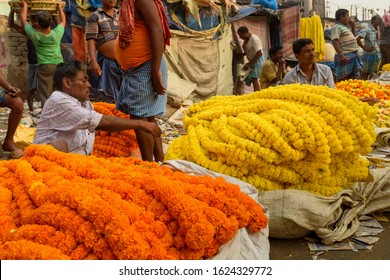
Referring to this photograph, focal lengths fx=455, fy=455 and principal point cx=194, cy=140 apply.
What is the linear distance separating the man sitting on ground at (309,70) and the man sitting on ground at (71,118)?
85.2 inches

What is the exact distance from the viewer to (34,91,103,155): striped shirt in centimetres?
310

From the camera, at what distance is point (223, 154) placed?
9.49 ft

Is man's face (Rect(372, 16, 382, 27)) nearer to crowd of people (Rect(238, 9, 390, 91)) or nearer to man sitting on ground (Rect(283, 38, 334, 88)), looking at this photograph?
crowd of people (Rect(238, 9, 390, 91))

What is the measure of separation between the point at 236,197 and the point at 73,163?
0.86 metres

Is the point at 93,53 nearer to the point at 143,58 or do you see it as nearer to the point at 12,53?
the point at 143,58

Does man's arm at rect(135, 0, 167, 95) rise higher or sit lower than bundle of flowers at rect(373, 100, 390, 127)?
higher

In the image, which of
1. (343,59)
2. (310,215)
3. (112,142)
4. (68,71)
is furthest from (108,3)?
(343,59)

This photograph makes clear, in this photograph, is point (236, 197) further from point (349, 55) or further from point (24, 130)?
point (349, 55)

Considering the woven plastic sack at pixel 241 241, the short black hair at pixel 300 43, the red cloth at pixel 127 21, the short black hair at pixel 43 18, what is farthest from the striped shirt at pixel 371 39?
the woven plastic sack at pixel 241 241

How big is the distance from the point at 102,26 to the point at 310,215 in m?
3.23

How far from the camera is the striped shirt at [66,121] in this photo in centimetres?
310

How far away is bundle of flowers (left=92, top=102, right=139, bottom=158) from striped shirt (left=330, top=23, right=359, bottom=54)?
6571 mm

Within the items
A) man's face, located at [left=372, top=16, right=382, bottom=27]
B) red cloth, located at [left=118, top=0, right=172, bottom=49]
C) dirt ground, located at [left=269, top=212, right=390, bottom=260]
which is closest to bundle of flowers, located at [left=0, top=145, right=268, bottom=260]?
dirt ground, located at [left=269, top=212, right=390, bottom=260]

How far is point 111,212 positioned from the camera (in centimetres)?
178
